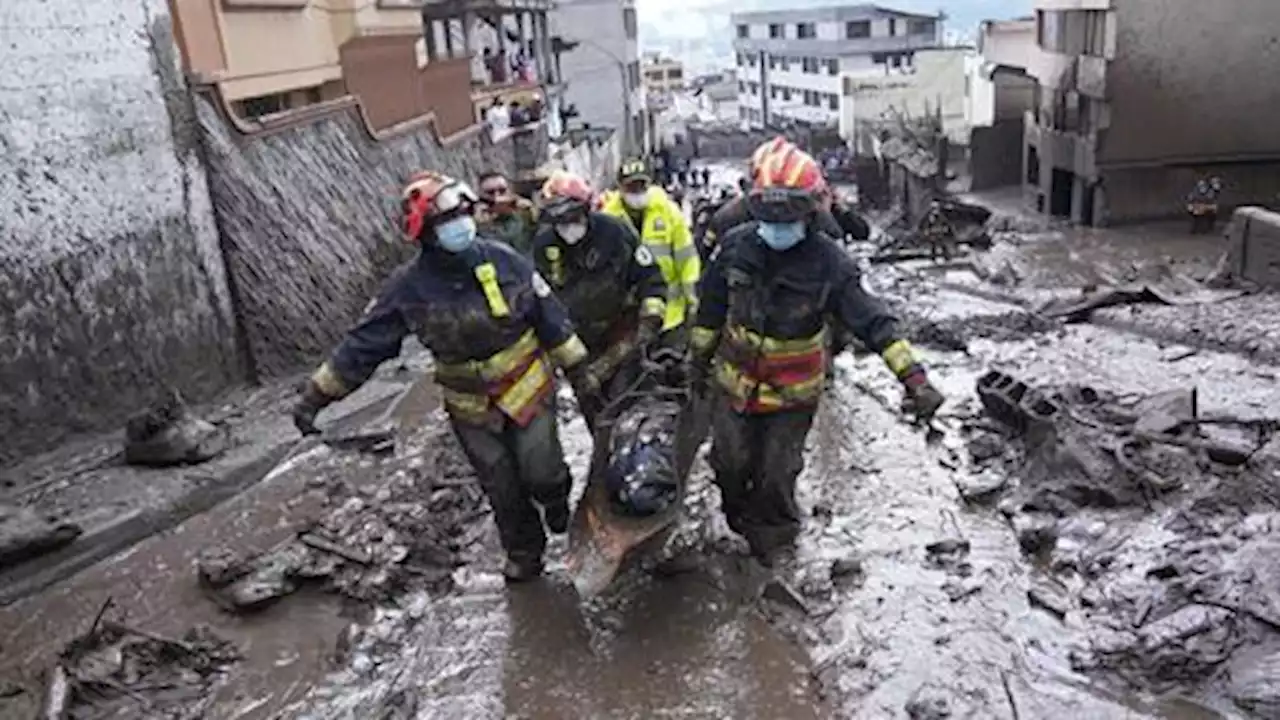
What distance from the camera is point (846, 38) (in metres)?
50.4

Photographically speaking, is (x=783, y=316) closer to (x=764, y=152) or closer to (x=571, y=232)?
(x=764, y=152)

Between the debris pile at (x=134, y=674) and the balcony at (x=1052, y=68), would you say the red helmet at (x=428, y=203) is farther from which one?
the balcony at (x=1052, y=68)

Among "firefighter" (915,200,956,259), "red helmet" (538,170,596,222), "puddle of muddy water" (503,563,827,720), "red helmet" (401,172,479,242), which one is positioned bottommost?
"firefighter" (915,200,956,259)

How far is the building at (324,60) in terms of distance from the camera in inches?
387

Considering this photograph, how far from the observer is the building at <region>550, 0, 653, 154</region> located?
124ft

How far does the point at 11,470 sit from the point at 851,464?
16.1ft

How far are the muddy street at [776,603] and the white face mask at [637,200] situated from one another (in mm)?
1656

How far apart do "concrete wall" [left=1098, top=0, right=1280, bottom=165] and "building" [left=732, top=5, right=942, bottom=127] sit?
32334mm

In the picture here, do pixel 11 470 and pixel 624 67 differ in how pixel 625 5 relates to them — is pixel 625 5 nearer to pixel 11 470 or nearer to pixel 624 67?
pixel 624 67

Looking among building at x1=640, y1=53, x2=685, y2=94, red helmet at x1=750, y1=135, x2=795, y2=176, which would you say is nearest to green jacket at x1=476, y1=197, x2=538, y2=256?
red helmet at x1=750, y1=135, x2=795, y2=176

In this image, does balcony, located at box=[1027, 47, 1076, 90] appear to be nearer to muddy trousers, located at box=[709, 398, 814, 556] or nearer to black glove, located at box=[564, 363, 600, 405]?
muddy trousers, located at box=[709, 398, 814, 556]

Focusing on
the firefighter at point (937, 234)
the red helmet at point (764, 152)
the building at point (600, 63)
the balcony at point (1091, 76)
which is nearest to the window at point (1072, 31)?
the balcony at point (1091, 76)

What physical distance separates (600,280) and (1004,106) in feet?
64.1

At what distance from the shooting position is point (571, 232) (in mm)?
5254
